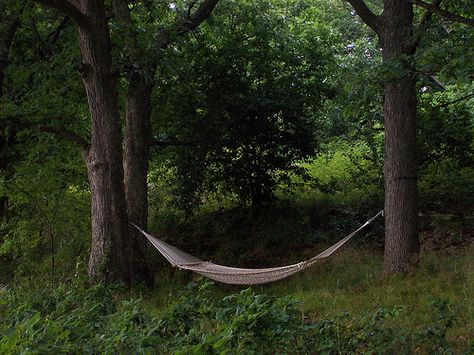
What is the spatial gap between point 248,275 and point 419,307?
1.86m

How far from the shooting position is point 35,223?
9.38m

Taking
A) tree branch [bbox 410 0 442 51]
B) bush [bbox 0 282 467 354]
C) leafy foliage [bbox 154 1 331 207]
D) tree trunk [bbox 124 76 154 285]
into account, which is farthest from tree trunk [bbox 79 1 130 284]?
tree branch [bbox 410 0 442 51]

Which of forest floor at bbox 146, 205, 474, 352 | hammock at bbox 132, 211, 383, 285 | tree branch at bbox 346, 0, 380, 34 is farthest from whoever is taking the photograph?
tree branch at bbox 346, 0, 380, 34

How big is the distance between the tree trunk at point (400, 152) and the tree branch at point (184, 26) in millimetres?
3297

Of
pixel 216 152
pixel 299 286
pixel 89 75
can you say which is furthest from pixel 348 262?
pixel 89 75

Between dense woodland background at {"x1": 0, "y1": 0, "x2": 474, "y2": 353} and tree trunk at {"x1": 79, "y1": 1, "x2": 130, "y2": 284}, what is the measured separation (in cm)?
2

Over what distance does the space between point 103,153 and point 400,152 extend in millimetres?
3683

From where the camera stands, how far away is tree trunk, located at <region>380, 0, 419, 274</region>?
22.9 feet

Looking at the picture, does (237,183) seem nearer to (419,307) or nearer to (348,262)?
(348,262)

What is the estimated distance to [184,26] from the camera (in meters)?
9.48

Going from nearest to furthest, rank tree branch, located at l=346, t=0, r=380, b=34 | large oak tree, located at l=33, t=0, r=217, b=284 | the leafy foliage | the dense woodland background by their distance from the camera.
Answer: the dense woodland background → tree branch, located at l=346, t=0, r=380, b=34 → large oak tree, located at l=33, t=0, r=217, b=284 → the leafy foliage

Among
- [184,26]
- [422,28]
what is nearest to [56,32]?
[184,26]

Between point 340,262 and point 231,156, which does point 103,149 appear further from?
point 340,262

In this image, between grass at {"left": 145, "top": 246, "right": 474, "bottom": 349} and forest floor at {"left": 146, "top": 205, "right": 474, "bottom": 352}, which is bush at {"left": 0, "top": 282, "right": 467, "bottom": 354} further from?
grass at {"left": 145, "top": 246, "right": 474, "bottom": 349}
